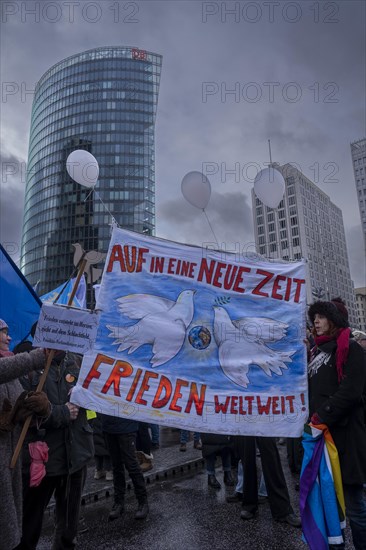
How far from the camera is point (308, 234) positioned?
118 m

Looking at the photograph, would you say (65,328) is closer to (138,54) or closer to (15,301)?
(15,301)

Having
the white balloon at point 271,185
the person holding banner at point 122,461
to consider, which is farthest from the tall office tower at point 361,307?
the person holding banner at point 122,461

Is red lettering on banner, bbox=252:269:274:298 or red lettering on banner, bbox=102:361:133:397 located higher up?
red lettering on banner, bbox=252:269:274:298

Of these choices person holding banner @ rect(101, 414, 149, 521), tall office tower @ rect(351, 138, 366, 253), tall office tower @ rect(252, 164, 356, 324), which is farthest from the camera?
tall office tower @ rect(351, 138, 366, 253)

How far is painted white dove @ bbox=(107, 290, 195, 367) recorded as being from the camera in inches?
151

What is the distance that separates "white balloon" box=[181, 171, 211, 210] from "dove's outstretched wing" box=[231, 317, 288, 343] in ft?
8.37

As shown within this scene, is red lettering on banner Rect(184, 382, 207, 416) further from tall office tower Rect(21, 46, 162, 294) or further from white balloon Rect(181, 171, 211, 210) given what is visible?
tall office tower Rect(21, 46, 162, 294)

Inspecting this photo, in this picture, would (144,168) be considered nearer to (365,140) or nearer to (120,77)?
(120,77)

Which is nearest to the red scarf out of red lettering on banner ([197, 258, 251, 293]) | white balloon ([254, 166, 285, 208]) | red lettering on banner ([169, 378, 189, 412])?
red lettering on banner ([197, 258, 251, 293])

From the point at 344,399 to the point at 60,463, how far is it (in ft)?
7.48

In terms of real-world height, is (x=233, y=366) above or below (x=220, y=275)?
below

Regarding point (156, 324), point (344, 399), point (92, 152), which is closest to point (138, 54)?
point (92, 152)

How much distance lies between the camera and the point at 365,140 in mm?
134125

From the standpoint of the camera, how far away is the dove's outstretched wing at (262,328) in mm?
4070
